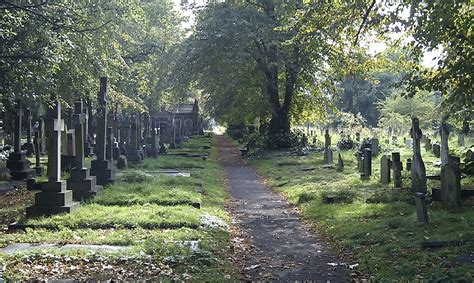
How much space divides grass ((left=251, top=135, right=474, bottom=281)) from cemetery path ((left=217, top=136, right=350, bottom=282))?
35 cm

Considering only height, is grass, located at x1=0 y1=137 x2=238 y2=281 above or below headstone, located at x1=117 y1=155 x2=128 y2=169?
below

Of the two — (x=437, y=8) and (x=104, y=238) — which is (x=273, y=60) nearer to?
(x=437, y=8)

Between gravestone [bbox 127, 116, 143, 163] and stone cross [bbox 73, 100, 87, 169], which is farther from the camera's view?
gravestone [bbox 127, 116, 143, 163]

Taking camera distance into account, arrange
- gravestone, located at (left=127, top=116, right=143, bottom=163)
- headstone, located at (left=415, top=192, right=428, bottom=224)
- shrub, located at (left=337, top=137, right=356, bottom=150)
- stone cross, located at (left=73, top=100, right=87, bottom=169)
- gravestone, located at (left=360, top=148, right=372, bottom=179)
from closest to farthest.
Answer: headstone, located at (left=415, top=192, right=428, bottom=224), stone cross, located at (left=73, top=100, right=87, bottom=169), gravestone, located at (left=360, top=148, right=372, bottom=179), gravestone, located at (left=127, top=116, right=143, bottom=163), shrub, located at (left=337, top=137, right=356, bottom=150)

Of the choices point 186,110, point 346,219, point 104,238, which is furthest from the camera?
point 186,110

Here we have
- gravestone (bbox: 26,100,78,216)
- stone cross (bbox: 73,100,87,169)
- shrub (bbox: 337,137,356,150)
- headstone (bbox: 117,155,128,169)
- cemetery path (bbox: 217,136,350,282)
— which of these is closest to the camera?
cemetery path (bbox: 217,136,350,282)

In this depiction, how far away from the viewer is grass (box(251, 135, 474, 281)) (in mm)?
6279

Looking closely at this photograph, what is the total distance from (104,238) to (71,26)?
7.68 metres

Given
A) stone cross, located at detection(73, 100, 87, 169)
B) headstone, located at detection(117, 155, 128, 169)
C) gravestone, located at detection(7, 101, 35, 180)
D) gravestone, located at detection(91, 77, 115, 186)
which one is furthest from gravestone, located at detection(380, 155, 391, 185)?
gravestone, located at detection(7, 101, 35, 180)

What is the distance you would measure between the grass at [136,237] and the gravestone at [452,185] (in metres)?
4.53

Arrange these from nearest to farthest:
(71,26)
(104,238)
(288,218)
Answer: (104,238) < (288,218) < (71,26)

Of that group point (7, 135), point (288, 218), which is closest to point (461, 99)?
point (288, 218)

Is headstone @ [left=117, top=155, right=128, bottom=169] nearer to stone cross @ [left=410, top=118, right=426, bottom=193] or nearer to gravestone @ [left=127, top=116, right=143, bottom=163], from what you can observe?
gravestone @ [left=127, top=116, right=143, bottom=163]

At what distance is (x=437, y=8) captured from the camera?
32.2ft
